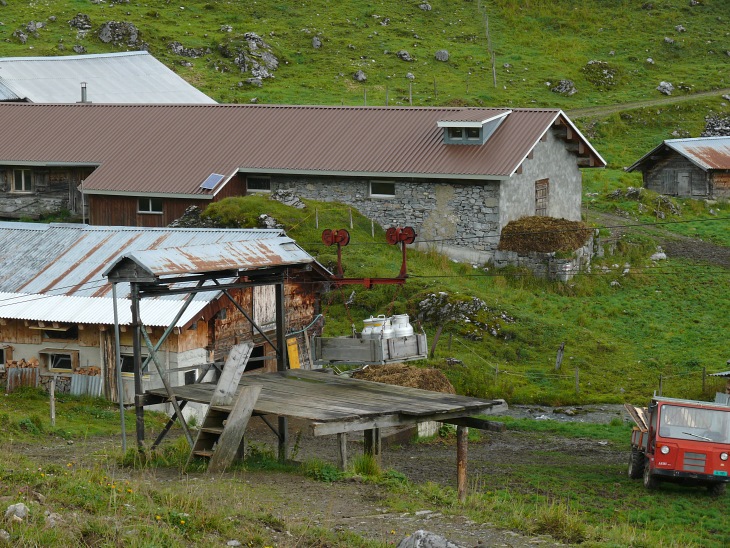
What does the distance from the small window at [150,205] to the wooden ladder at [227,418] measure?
Answer: 75.6ft

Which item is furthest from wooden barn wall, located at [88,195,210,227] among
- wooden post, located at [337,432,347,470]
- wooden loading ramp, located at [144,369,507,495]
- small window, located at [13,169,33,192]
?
wooden post, located at [337,432,347,470]

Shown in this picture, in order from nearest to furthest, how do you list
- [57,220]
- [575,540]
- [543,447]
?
1. [575,540]
2. [543,447]
3. [57,220]

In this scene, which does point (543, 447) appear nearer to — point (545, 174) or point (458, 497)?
point (458, 497)

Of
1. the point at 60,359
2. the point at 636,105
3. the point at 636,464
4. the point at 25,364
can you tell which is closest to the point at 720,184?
the point at 636,105

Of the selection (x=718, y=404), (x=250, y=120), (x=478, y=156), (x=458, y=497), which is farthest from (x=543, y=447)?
(x=250, y=120)

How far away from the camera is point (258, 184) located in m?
42.7

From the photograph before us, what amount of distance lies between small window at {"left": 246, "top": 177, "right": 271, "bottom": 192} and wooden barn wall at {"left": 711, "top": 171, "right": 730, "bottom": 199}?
2069 cm

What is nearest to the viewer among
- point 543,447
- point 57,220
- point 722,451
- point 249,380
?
point 249,380

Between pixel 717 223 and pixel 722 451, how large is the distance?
1055 inches

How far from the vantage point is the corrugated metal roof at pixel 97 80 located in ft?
172

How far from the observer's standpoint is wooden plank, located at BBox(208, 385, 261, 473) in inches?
730

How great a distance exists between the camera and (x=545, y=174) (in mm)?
42469

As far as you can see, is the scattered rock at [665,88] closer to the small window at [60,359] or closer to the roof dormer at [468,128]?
the roof dormer at [468,128]

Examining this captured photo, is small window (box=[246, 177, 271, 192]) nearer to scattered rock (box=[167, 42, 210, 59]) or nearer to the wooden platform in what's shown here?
the wooden platform
